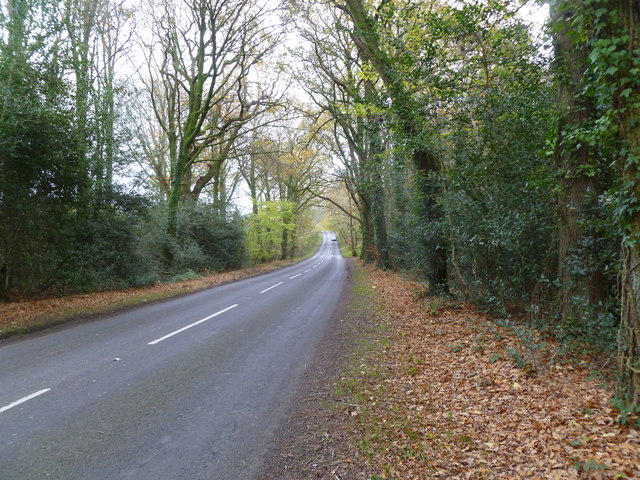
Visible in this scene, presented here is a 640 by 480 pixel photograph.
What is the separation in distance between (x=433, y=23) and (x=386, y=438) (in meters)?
8.20

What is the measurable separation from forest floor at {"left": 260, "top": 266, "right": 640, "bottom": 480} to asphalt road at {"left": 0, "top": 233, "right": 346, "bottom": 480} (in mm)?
564

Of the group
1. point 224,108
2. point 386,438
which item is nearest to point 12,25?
point 386,438

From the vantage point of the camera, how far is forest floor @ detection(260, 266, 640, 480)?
123 inches

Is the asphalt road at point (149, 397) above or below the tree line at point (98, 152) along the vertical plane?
below

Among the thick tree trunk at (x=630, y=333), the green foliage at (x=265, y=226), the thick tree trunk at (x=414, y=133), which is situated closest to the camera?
the thick tree trunk at (x=630, y=333)

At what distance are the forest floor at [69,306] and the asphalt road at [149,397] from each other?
99 centimetres

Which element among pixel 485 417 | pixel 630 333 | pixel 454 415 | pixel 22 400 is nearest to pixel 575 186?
pixel 630 333

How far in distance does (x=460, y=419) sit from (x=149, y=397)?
4.00 m

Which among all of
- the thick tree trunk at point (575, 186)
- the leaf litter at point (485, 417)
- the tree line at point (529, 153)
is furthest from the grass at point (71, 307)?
the thick tree trunk at point (575, 186)

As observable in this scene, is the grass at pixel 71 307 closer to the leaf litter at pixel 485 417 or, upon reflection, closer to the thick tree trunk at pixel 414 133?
the leaf litter at pixel 485 417

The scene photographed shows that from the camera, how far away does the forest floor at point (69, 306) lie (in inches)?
339

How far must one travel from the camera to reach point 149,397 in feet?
15.3

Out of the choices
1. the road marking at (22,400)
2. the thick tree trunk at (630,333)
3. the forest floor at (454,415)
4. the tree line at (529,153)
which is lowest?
the forest floor at (454,415)

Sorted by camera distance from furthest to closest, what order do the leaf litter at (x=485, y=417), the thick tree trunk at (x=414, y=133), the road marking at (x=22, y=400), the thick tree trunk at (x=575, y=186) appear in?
1. the thick tree trunk at (x=414, y=133)
2. the thick tree trunk at (x=575, y=186)
3. the road marking at (x=22, y=400)
4. the leaf litter at (x=485, y=417)
